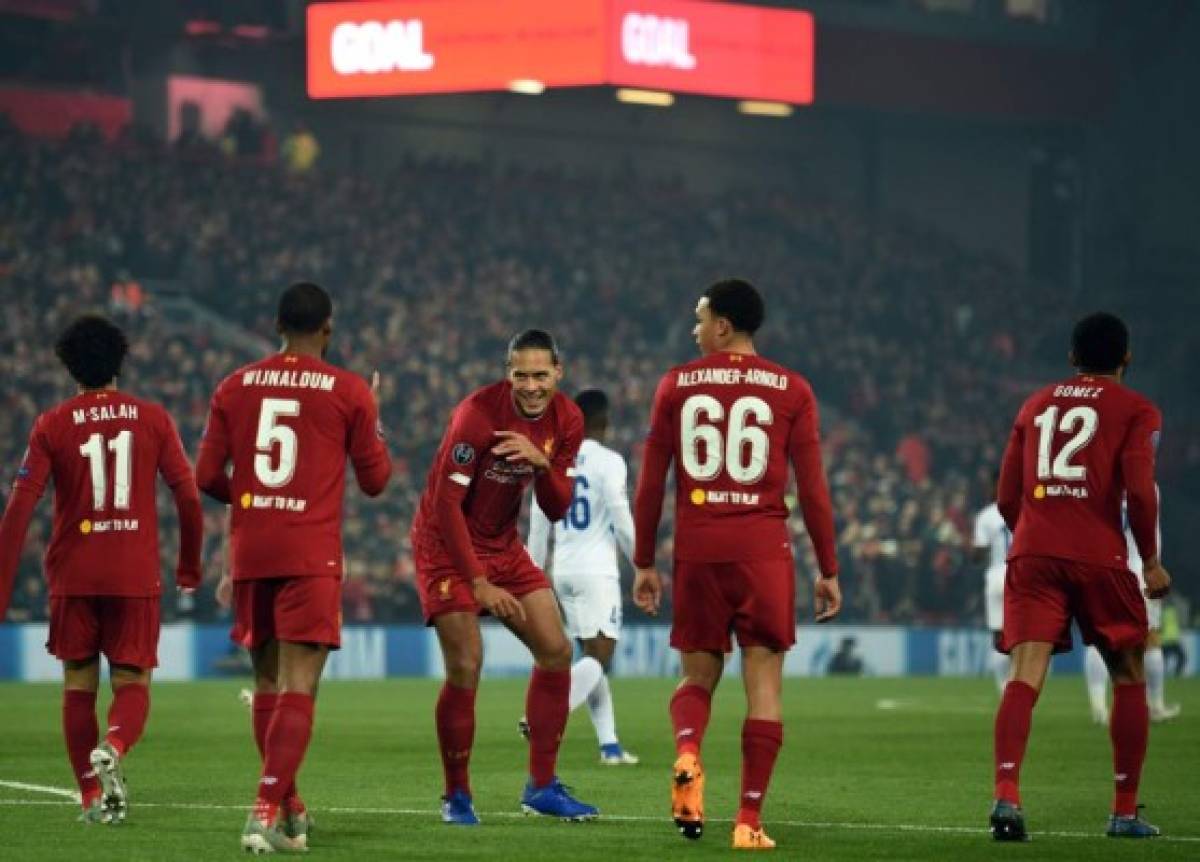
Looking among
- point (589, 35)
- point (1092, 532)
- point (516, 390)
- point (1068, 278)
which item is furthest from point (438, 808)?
point (1068, 278)

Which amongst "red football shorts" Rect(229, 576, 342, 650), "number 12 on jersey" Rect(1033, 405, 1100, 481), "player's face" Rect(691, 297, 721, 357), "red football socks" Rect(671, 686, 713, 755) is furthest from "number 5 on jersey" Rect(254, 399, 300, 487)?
"number 12 on jersey" Rect(1033, 405, 1100, 481)

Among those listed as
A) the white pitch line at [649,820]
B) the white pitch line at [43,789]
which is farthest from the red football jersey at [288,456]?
the white pitch line at [43,789]

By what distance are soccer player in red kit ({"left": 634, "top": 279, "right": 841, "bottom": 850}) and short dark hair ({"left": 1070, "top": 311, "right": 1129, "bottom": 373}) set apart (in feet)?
4.93

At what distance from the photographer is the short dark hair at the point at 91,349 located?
12.5 meters

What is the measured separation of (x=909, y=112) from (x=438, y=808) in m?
43.1

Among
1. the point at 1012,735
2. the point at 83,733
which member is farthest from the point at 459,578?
the point at 1012,735

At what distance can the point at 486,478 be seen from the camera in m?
12.5

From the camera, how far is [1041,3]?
57.7m

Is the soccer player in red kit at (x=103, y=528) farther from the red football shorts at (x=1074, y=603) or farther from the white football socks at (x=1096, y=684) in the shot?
the white football socks at (x=1096, y=684)

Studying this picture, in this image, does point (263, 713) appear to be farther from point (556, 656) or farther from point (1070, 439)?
point (1070, 439)

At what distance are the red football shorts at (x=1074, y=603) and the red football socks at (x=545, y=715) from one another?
2.26 metres

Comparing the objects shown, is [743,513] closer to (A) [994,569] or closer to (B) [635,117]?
(A) [994,569]

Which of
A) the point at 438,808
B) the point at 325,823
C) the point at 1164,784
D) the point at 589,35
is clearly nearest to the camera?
the point at 325,823

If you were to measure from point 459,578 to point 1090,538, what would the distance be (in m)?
3.05
